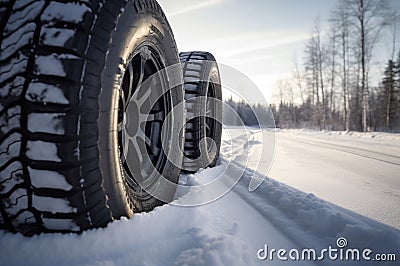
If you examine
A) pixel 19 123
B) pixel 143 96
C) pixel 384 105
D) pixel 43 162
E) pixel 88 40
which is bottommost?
pixel 43 162

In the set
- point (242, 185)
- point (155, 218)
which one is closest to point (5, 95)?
point (155, 218)

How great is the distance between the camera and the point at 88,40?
81 cm

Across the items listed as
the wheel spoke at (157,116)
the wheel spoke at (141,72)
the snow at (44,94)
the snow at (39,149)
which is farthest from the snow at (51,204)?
the wheel spoke at (157,116)

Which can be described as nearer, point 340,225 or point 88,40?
point 88,40

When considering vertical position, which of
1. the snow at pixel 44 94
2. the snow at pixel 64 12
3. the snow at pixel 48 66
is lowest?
the snow at pixel 44 94

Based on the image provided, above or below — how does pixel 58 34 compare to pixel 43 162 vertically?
above

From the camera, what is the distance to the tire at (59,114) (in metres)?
0.75

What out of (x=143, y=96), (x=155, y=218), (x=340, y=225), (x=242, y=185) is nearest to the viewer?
(x=155, y=218)

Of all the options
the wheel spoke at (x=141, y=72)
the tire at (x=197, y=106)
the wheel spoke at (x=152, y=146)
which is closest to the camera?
the wheel spoke at (x=141, y=72)

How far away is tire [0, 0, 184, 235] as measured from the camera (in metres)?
0.75

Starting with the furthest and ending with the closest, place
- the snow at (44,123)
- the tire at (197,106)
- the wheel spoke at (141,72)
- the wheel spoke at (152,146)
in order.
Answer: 1. the tire at (197,106)
2. the wheel spoke at (152,146)
3. the wheel spoke at (141,72)
4. the snow at (44,123)

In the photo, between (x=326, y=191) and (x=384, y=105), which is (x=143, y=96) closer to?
(x=326, y=191)

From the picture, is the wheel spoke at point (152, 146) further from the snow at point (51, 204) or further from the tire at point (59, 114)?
the snow at point (51, 204)

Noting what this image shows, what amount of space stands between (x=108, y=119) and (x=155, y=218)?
1.74ft
